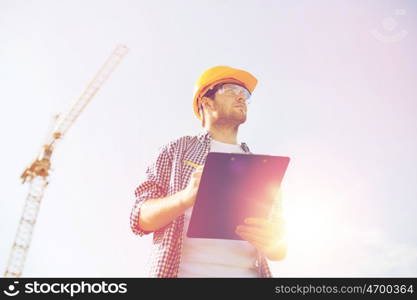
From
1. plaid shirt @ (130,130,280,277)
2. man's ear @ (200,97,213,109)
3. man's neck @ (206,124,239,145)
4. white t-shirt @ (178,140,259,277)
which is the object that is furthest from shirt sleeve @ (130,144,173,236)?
man's ear @ (200,97,213,109)

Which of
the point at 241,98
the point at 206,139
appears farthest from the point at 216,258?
the point at 241,98

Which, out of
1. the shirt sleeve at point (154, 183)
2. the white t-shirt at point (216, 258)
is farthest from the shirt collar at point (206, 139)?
the white t-shirt at point (216, 258)

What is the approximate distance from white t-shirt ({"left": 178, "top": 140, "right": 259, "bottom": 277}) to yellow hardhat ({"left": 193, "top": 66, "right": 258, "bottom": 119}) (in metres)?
1.99

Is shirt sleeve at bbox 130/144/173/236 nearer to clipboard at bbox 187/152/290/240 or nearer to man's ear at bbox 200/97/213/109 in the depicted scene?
clipboard at bbox 187/152/290/240

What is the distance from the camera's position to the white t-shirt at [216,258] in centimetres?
287

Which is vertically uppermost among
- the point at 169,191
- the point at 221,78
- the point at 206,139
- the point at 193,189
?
the point at 221,78

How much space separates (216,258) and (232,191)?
0.67 meters

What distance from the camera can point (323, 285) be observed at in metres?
2.95

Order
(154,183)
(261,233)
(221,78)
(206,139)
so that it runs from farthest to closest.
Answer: (221,78) < (206,139) < (154,183) < (261,233)

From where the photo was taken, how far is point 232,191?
8.61ft

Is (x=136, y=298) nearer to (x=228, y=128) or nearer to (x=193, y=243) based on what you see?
(x=193, y=243)

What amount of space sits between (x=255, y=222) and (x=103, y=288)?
48.2 inches

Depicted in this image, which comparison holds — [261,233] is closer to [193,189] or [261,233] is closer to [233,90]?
[193,189]

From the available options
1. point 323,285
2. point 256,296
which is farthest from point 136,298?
point 323,285
